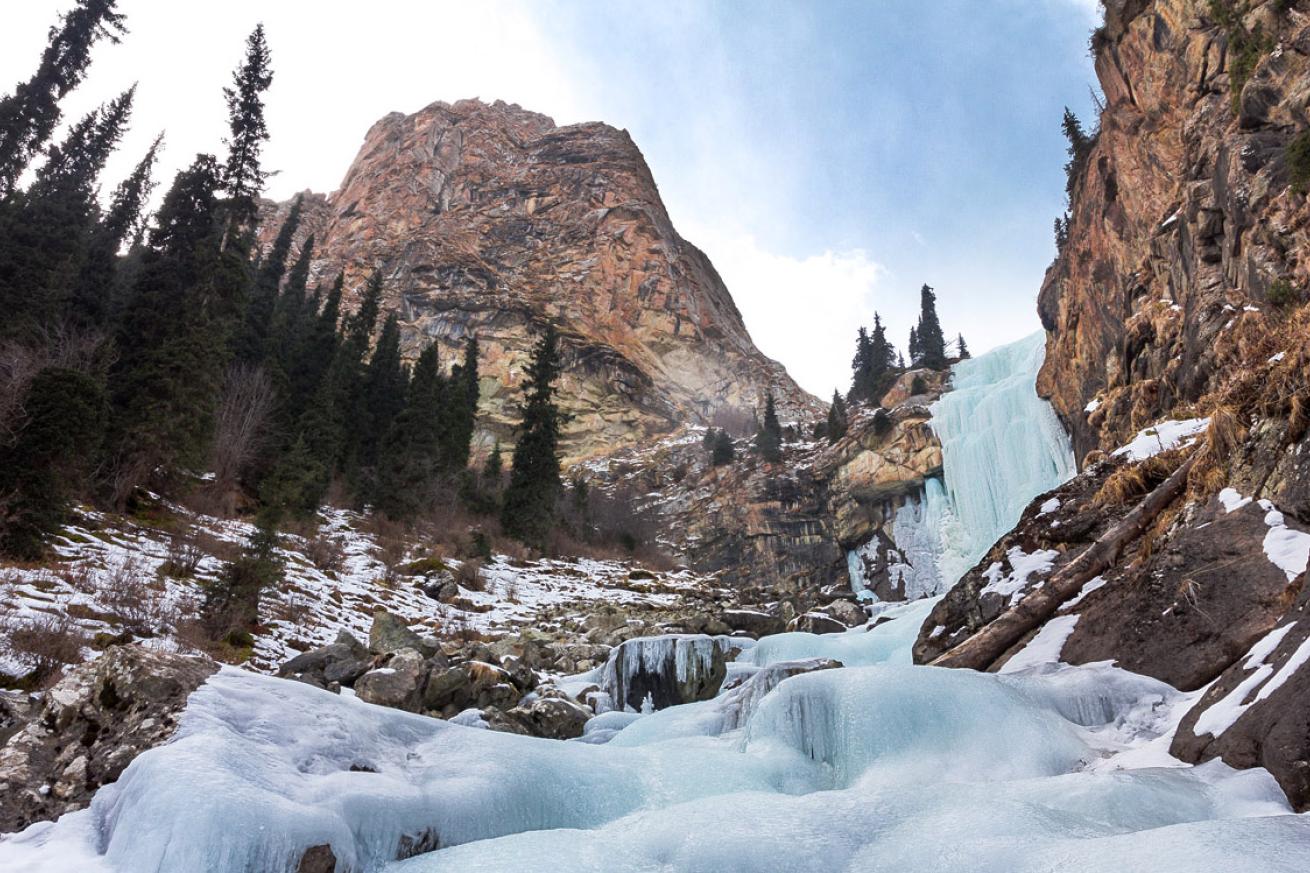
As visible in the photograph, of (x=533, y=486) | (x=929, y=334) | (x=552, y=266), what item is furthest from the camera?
(x=552, y=266)

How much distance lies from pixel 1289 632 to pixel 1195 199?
15.0 m

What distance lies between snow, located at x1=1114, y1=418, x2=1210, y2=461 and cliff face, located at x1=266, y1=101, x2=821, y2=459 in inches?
2487

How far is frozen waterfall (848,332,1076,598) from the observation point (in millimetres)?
28578

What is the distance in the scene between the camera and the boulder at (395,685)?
9.92 metres

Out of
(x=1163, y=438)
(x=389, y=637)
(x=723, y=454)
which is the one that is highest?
(x=723, y=454)

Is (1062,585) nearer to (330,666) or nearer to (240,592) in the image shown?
(330,666)

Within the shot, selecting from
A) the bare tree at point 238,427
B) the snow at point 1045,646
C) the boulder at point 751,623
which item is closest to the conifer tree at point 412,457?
the bare tree at point 238,427

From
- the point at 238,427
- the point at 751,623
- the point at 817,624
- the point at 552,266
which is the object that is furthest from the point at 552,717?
the point at 552,266

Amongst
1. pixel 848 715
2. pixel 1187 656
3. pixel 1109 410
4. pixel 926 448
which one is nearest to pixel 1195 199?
pixel 1109 410

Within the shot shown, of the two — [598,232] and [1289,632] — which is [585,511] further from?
[598,232]

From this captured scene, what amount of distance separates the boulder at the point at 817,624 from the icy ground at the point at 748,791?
1318 centimetres

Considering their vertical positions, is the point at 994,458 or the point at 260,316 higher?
the point at 260,316

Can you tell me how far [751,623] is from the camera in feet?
66.2

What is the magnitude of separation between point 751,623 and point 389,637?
427 inches
